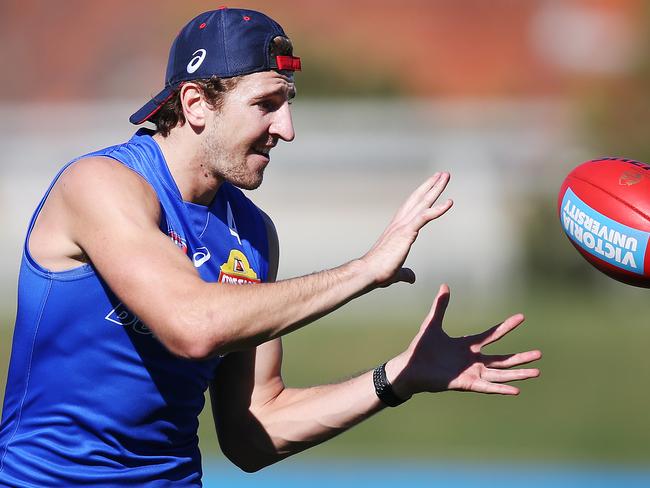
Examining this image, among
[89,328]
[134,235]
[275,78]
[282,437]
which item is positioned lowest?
[282,437]

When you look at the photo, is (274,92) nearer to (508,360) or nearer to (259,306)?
(259,306)

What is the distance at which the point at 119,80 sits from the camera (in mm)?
34375

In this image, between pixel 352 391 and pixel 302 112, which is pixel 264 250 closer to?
pixel 352 391

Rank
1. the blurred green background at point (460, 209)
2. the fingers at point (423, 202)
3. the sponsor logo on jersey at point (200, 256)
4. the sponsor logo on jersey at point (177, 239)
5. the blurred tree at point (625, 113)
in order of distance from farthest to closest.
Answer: the blurred tree at point (625, 113)
the blurred green background at point (460, 209)
the sponsor logo on jersey at point (200, 256)
the sponsor logo on jersey at point (177, 239)
the fingers at point (423, 202)

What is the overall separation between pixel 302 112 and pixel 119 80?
14.7 m

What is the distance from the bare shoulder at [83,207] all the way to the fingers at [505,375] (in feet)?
4.00

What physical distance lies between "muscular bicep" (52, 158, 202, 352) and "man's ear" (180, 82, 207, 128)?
378mm

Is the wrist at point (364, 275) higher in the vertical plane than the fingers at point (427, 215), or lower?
lower

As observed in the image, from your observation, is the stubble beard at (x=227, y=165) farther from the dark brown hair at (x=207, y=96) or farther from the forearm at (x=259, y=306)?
the forearm at (x=259, y=306)

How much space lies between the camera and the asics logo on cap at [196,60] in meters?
3.72

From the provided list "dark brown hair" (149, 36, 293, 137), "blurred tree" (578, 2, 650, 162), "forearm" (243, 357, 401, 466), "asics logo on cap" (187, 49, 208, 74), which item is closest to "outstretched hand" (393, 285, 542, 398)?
"forearm" (243, 357, 401, 466)

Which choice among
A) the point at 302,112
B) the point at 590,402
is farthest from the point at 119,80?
the point at 590,402

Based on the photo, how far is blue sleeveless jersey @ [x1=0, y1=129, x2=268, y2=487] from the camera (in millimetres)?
3426

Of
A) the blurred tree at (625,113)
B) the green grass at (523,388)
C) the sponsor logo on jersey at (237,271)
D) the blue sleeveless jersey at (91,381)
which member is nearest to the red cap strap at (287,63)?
the blue sleeveless jersey at (91,381)
